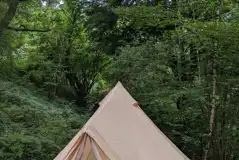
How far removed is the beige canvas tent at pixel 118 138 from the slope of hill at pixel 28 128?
5.79 ft

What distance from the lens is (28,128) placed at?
597 cm

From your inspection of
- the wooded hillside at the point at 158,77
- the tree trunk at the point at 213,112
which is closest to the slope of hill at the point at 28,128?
the wooded hillside at the point at 158,77

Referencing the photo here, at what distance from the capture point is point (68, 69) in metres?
11.1

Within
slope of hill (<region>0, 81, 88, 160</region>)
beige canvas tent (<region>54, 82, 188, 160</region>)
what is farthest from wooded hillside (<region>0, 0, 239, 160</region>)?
beige canvas tent (<region>54, 82, 188, 160</region>)

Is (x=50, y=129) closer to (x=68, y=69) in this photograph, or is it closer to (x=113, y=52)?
(x=113, y=52)

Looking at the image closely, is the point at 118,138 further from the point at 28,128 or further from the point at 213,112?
the point at 28,128

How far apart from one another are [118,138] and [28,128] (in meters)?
3.31

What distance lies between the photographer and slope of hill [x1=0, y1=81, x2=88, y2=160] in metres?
4.92

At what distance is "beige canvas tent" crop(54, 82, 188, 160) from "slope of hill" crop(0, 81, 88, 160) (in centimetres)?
176

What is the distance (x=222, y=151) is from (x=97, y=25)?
5159 mm

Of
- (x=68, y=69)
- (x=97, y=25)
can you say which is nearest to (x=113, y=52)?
(x=97, y=25)

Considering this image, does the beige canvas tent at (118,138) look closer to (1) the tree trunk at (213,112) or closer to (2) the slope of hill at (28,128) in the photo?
(2) the slope of hill at (28,128)

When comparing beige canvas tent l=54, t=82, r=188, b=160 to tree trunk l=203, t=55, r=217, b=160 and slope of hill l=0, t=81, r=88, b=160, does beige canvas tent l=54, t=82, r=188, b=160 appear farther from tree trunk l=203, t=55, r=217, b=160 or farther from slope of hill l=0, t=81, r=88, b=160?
tree trunk l=203, t=55, r=217, b=160

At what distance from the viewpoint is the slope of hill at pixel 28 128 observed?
16.1ft
